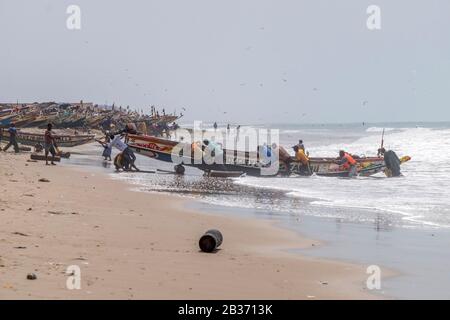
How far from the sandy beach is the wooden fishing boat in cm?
2200

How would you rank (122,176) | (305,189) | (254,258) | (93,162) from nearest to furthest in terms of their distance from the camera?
(254,258), (305,189), (122,176), (93,162)

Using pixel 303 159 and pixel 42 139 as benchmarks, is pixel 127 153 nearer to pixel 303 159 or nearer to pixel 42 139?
pixel 303 159

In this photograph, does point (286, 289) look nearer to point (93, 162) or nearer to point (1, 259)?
point (1, 259)

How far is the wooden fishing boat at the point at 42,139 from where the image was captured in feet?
117

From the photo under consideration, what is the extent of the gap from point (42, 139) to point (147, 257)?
2859cm

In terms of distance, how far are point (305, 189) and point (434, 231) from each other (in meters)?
9.25

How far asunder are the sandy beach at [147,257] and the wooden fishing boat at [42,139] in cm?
2200

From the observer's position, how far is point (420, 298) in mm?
7375

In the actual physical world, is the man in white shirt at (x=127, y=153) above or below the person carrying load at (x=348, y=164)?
above

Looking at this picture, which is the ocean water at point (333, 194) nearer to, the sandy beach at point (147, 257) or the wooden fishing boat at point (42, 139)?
the sandy beach at point (147, 257)

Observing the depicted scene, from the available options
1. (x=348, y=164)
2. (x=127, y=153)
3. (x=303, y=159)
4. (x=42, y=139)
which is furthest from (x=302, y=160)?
(x=42, y=139)

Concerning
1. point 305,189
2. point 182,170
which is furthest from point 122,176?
point 305,189

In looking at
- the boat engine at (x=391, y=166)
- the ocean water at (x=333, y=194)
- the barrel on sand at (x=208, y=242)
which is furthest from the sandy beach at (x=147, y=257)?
the boat engine at (x=391, y=166)

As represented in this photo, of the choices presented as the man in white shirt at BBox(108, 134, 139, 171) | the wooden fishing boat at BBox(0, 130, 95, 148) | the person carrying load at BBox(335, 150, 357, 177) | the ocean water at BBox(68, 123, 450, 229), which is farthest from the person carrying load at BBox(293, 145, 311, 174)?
the wooden fishing boat at BBox(0, 130, 95, 148)
